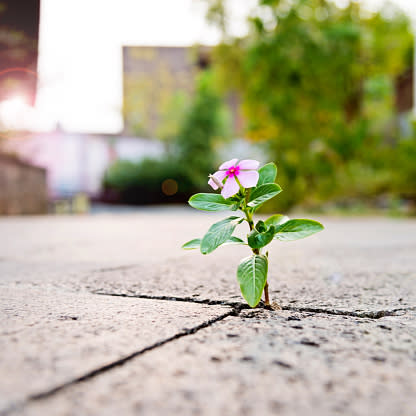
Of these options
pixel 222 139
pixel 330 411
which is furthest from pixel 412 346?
pixel 222 139

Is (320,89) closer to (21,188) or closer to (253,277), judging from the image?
(21,188)

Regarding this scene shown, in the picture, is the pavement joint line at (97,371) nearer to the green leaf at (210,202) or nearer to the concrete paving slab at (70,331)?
the concrete paving slab at (70,331)

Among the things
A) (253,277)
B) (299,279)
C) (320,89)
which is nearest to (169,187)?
(320,89)

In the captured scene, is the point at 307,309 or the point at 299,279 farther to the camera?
the point at 299,279

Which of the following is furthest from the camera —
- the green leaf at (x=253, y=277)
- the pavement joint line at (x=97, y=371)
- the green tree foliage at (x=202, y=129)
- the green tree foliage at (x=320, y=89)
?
the green tree foliage at (x=202, y=129)

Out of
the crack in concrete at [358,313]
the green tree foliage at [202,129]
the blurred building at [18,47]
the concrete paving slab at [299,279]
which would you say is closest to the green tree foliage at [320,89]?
the blurred building at [18,47]

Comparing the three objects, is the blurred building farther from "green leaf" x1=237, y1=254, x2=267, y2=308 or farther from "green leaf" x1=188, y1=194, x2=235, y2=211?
"green leaf" x1=237, y1=254, x2=267, y2=308
